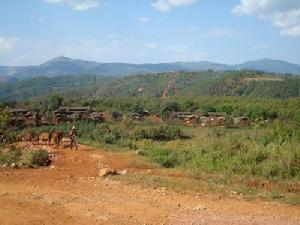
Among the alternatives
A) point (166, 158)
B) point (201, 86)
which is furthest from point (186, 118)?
point (201, 86)

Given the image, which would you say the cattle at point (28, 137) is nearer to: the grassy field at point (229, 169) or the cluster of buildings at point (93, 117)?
the grassy field at point (229, 169)

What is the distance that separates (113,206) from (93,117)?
48.3 metres

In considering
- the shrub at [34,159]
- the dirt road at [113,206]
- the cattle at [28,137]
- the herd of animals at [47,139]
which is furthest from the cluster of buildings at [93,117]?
the dirt road at [113,206]

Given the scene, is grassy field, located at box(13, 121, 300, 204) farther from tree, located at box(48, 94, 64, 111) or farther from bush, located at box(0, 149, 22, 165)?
tree, located at box(48, 94, 64, 111)

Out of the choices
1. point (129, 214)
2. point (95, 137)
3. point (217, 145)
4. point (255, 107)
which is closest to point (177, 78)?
point (255, 107)

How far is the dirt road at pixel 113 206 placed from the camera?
1027 cm

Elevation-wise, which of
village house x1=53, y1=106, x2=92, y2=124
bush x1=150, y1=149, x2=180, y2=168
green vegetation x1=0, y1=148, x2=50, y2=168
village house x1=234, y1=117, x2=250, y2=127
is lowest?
village house x1=234, y1=117, x2=250, y2=127

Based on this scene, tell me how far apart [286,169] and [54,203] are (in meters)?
8.08

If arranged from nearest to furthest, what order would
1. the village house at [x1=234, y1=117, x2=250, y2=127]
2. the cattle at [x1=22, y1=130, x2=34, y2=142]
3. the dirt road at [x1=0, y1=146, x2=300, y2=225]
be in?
the dirt road at [x1=0, y1=146, x2=300, y2=225] → the cattle at [x1=22, y1=130, x2=34, y2=142] → the village house at [x1=234, y1=117, x2=250, y2=127]

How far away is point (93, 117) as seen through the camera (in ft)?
194

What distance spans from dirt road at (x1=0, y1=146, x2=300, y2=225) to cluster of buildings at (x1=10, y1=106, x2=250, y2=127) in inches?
1295

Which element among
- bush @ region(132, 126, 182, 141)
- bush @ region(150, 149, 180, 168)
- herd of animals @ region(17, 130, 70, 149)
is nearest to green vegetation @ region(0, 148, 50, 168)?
bush @ region(150, 149, 180, 168)

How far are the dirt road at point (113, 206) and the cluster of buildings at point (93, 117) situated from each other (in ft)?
108

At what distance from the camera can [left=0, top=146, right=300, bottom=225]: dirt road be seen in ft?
33.7
